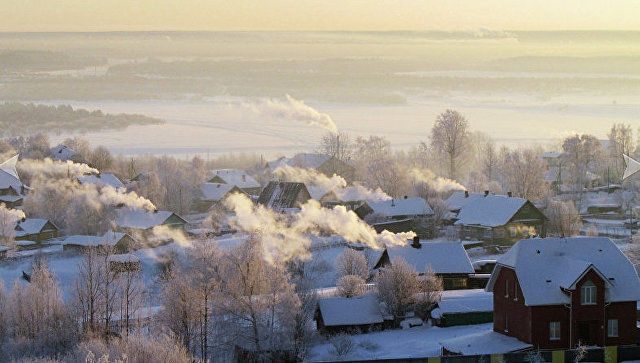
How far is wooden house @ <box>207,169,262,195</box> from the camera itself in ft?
344

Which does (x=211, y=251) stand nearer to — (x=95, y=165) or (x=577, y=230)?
(x=577, y=230)

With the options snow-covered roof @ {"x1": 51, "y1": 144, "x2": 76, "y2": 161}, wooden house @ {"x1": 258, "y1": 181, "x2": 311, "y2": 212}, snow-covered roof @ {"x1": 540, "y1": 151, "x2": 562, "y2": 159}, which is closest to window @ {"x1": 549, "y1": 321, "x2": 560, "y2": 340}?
wooden house @ {"x1": 258, "y1": 181, "x2": 311, "y2": 212}

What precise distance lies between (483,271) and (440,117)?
49334mm

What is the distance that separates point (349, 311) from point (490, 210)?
3095cm

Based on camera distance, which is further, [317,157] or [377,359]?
[317,157]

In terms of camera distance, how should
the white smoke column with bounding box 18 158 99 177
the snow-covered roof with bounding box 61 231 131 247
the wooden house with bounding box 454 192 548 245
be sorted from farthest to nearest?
the white smoke column with bounding box 18 158 99 177, the wooden house with bounding box 454 192 548 245, the snow-covered roof with bounding box 61 231 131 247

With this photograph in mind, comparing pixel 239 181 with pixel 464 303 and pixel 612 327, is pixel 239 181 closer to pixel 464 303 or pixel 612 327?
pixel 464 303

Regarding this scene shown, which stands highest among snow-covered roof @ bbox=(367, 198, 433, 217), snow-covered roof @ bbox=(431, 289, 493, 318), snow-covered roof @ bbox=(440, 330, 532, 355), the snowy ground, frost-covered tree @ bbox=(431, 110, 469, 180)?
frost-covered tree @ bbox=(431, 110, 469, 180)

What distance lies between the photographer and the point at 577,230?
244 feet

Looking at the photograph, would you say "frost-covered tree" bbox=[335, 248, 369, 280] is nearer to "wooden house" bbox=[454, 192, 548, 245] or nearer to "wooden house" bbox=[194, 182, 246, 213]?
"wooden house" bbox=[454, 192, 548, 245]

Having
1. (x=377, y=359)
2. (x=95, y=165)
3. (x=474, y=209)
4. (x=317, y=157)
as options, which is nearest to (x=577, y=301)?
(x=377, y=359)

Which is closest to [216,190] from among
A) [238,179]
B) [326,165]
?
[238,179]

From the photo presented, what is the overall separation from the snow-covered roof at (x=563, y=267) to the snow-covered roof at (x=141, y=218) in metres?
41.6

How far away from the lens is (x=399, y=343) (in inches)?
1661
